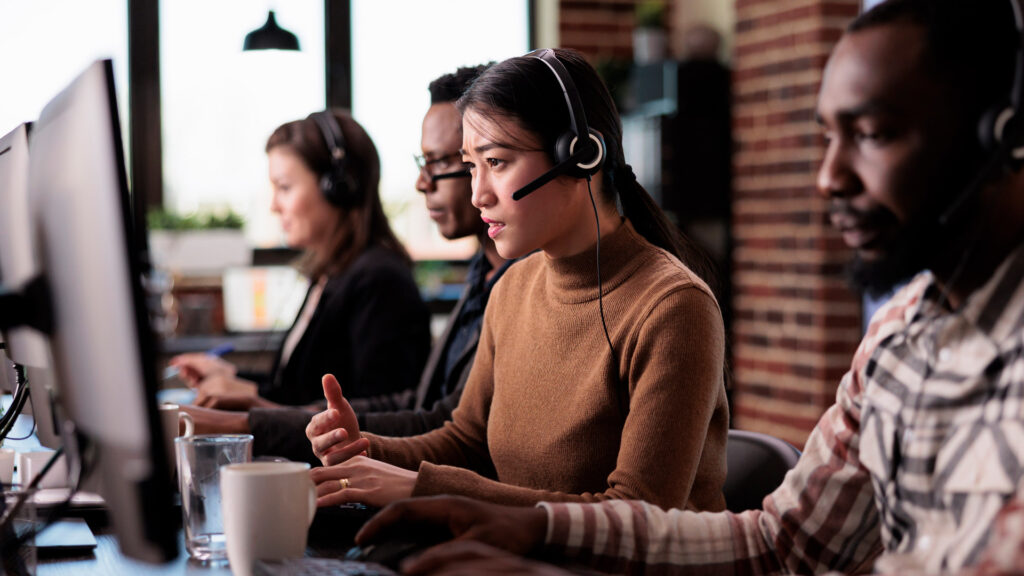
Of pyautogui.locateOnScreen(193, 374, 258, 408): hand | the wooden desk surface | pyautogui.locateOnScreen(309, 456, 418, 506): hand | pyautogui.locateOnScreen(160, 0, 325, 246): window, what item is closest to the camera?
the wooden desk surface

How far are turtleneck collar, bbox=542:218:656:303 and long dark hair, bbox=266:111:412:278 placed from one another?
1085mm

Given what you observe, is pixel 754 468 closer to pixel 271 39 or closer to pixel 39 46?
pixel 271 39

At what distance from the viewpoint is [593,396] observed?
1.34 metres

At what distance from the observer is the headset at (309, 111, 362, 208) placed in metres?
2.46

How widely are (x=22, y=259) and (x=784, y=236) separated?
10.2 feet

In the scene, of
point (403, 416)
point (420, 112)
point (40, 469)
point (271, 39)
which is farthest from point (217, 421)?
point (420, 112)

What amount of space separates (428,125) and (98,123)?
1308 millimetres

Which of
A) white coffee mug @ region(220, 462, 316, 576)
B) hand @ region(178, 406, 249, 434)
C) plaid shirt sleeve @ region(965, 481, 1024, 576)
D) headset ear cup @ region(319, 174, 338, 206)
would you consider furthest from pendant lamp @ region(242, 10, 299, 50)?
plaid shirt sleeve @ region(965, 481, 1024, 576)

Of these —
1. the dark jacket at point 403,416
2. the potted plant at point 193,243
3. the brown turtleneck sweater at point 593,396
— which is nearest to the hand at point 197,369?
the dark jacket at point 403,416

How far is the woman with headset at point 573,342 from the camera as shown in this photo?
1.21 m

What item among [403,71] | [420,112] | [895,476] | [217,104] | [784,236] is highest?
[403,71]

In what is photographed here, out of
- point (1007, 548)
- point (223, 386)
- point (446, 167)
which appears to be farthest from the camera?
point (223, 386)

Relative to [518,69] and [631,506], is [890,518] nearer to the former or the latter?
[631,506]

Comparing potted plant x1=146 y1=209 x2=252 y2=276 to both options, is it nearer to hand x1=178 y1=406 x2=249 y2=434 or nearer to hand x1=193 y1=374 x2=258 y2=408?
hand x1=193 y1=374 x2=258 y2=408
